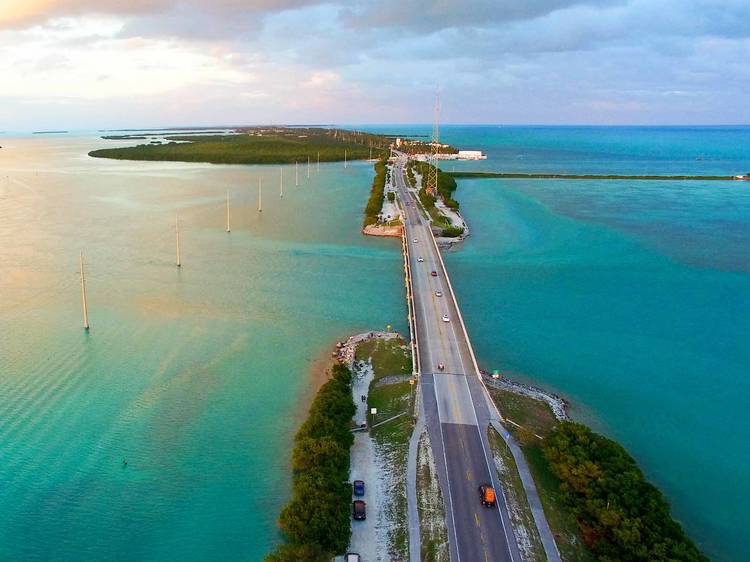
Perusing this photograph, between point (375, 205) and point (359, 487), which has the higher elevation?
point (375, 205)

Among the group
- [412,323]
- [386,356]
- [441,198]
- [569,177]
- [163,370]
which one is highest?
[569,177]

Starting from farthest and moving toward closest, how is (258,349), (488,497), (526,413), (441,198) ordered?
(441,198) < (258,349) < (526,413) < (488,497)

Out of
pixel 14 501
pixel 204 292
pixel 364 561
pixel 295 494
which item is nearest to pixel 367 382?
pixel 295 494

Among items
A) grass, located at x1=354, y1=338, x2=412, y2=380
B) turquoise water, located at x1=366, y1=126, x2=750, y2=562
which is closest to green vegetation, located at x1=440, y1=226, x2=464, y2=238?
turquoise water, located at x1=366, y1=126, x2=750, y2=562

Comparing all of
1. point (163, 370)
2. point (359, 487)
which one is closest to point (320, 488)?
point (359, 487)

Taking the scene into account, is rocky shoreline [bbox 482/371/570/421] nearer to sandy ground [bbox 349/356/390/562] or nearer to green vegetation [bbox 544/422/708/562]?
green vegetation [bbox 544/422/708/562]

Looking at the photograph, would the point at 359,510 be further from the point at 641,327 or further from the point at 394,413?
the point at 641,327
